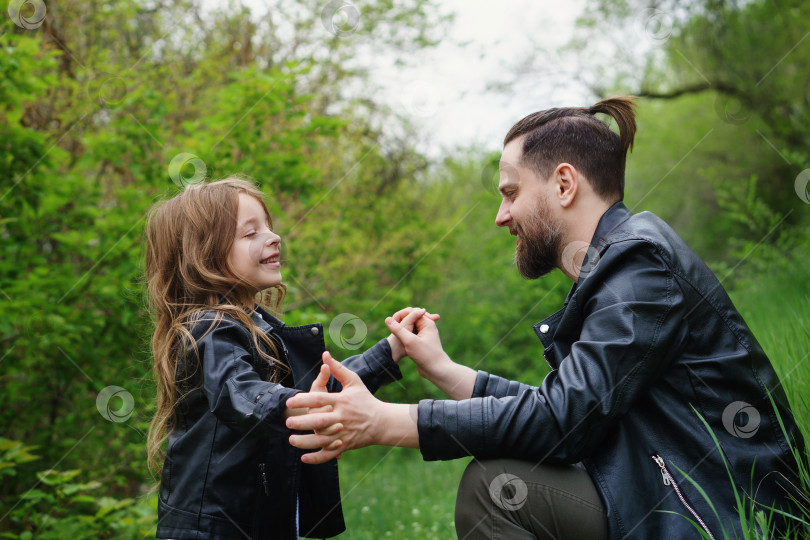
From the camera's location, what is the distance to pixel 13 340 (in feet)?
13.1

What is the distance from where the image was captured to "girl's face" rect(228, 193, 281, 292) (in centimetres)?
249

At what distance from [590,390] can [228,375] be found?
1067mm

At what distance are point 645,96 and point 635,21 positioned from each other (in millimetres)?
1286

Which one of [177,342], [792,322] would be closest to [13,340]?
[177,342]
